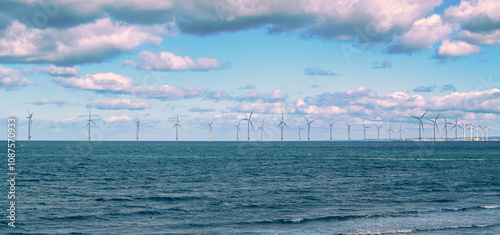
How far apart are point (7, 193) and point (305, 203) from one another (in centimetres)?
3466

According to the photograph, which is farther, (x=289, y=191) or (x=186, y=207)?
(x=289, y=191)

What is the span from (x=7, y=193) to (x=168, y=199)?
63.9 feet

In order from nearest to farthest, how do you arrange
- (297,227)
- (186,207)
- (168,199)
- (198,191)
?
(297,227), (186,207), (168,199), (198,191)

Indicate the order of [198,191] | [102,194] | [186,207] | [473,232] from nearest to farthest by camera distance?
[473,232], [186,207], [102,194], [198,191]

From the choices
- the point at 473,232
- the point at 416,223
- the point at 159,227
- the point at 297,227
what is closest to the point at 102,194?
the point at 159,227

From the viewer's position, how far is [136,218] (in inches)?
1430

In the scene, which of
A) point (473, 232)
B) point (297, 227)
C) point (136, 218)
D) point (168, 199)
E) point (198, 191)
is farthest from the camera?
point (198, 191)

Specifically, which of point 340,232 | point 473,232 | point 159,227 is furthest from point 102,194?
point 473,232

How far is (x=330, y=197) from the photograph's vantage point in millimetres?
48438

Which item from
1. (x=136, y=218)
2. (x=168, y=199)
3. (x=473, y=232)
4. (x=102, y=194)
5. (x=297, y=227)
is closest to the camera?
(x=473, y=232)

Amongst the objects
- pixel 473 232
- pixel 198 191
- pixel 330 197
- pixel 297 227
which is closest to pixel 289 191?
pixel 330 197

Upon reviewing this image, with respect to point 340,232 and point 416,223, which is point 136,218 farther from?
point 416,223

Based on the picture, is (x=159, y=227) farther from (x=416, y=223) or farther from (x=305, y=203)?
(x=416, y=223)

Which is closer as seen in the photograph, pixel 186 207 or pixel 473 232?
pixel 473 232
